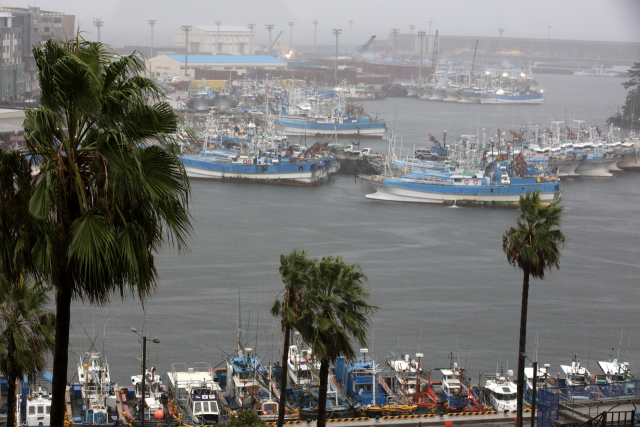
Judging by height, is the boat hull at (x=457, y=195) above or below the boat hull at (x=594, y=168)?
below

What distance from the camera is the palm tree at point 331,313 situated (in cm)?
672

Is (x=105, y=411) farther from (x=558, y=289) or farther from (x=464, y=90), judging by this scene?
(x=464, y=90)

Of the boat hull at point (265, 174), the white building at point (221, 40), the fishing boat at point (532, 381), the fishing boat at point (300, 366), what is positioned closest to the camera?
the fishing boat at point (532, 381)

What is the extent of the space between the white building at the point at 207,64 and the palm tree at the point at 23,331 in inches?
2450

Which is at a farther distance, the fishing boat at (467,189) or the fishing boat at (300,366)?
the fishing boat at (467,189)

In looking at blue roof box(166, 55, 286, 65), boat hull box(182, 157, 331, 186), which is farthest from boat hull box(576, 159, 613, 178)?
blue roof box(166, 55, 286, 65)

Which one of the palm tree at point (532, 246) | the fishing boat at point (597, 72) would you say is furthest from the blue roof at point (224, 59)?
the palm tree at point (532, 246)

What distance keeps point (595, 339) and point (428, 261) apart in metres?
6.54

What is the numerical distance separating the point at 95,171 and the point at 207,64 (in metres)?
73.5

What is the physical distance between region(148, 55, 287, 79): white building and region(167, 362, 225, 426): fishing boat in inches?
2290

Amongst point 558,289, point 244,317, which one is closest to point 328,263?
point 244,317

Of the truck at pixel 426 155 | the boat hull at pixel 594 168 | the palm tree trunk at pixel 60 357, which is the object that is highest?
the palm tree trunk at pixel 60 357

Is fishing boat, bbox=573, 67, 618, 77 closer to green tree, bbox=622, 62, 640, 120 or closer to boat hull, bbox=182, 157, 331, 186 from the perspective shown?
green tree, bbox=622, 62, 640, 120

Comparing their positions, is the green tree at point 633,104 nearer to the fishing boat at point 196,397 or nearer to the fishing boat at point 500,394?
the fishing boat at point 500,394
